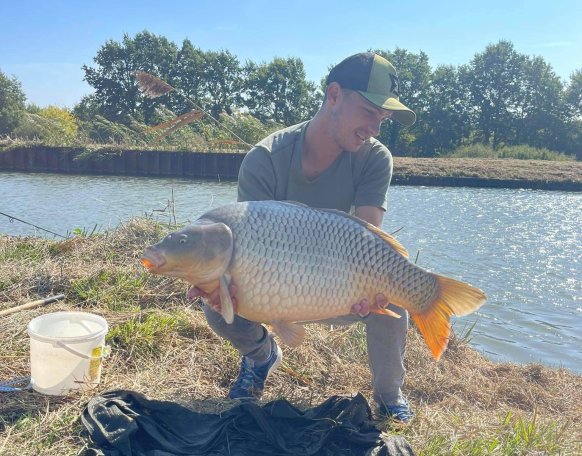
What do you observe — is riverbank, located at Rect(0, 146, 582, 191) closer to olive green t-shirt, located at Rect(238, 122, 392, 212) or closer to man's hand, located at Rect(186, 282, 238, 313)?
olive green t-shirt, located at Rect(238, 122, 392, 212)

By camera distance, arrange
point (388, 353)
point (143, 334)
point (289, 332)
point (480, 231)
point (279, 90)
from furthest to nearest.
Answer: point (279, 90), point (480, 231), point (143, 334), point (388, 353), point (289, 332)

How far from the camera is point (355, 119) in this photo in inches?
72.1

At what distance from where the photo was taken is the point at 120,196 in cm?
1005

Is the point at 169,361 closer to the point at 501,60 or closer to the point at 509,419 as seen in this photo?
the point at 509,419

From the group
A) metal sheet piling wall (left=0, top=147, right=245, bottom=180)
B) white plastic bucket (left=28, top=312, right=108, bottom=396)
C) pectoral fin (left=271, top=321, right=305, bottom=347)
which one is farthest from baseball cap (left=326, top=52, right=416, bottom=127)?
metal sheet piling wall (left=0, top=147, right=245, bottom=180)

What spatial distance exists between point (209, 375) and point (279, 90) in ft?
111

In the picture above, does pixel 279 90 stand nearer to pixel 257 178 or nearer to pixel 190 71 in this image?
pixel 190 71

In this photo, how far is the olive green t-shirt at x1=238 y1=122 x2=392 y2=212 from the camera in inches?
74.0

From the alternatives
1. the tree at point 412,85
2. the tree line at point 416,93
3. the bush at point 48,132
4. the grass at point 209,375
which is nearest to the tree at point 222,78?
the tree line at point 416,93

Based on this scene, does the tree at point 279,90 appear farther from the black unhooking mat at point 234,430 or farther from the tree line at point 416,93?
the black unhooking mat at point 234,430

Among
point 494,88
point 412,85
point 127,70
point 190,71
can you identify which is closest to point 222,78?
point 190,71

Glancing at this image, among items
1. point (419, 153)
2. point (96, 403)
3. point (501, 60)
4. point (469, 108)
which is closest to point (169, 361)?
point (96, 403)

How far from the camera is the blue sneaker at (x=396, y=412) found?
68.1 inches

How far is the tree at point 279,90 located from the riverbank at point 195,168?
18118 millimetres
